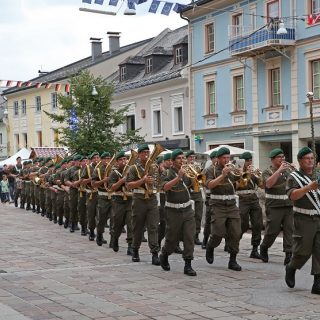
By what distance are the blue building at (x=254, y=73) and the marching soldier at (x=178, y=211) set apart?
15.6m

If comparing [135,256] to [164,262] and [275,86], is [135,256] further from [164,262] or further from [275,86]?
[275,86]

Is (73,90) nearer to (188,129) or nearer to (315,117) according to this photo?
(188,129)

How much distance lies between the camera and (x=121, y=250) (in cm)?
1392

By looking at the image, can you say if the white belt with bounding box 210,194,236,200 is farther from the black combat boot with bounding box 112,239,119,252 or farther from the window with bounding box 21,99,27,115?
the window with bounding box 21,99,27,115

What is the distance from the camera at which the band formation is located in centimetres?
905

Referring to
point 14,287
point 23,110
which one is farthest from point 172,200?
point 23,110

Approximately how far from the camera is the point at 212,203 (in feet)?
37.3

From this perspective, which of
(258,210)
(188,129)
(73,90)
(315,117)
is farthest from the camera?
(188,129)

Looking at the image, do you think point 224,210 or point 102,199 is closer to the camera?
point 224,210

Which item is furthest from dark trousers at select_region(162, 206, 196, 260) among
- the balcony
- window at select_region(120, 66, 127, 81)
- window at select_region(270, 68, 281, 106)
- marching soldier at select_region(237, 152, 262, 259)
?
window at select_region(120, 66, 127, 81)

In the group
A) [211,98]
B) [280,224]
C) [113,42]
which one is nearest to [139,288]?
[280,224]

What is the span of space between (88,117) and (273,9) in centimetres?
903

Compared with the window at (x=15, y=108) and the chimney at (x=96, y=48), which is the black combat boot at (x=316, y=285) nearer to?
the chimney at (x=96, y=48)

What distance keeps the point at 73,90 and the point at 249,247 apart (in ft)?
62.4
